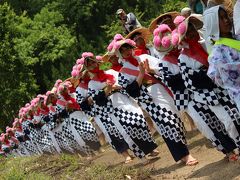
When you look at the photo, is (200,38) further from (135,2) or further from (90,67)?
(135,2)

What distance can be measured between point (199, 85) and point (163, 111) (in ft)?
4.84

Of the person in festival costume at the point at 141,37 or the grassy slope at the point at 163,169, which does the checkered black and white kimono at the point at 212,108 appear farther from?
the person in festival costume at the point at 141,37

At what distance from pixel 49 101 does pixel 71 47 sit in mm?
20051

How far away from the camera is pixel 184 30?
22.6 feet

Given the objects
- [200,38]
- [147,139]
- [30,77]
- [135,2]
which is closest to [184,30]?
[200,38]

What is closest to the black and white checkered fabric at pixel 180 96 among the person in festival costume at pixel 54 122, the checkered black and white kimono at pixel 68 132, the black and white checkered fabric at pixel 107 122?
the black and white checkered fabric at pixel 107 122

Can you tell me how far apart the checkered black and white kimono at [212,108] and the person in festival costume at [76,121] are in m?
5.77

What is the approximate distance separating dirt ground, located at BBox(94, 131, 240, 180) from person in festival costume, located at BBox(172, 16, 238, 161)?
31cm

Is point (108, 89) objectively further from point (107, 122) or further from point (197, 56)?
point (197, 56)

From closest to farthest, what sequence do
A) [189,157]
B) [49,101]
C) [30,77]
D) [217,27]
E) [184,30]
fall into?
[217,27]
[184,30]
[189,157]
[49,101]
[30,77]

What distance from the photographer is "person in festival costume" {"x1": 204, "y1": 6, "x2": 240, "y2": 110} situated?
5727 mm

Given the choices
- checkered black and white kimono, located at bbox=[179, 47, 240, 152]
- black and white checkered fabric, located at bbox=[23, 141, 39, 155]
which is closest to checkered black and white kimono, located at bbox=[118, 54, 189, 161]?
checkered black and white kimono, located at bbox=[179, 47, 240, 152]

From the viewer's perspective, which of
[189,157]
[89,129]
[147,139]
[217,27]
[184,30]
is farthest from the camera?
[89,129]

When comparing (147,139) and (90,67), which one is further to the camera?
(90,67)
